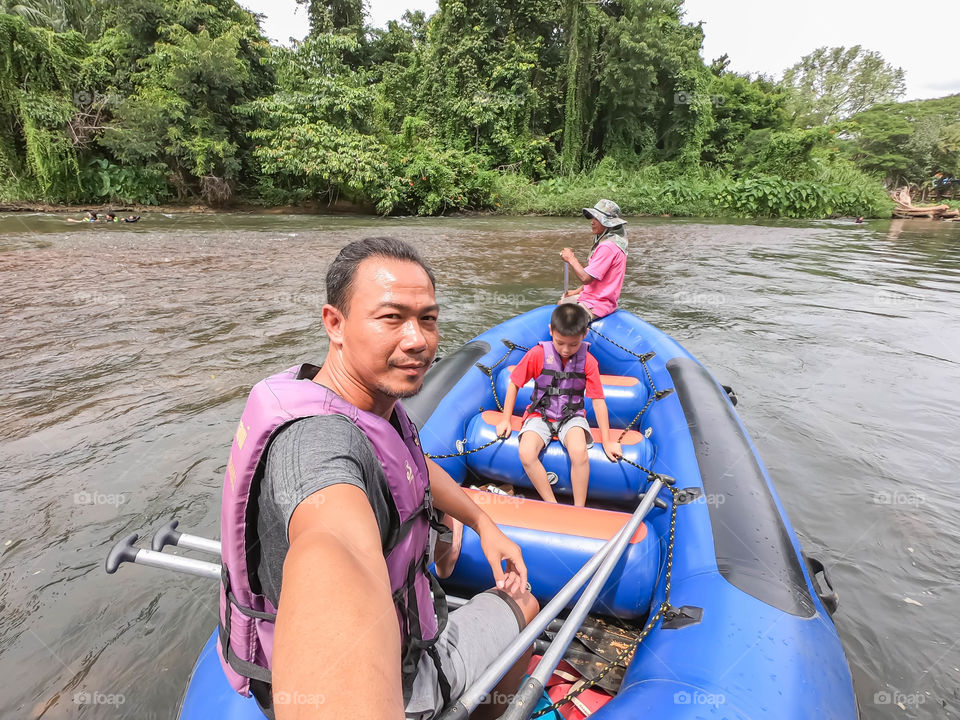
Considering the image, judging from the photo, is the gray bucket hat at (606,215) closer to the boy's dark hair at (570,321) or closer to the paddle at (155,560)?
the boy's dark hair at (570,321)

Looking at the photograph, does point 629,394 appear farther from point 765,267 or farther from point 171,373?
point 765,267

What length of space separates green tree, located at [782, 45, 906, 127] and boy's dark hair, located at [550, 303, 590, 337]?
41865 millimetres

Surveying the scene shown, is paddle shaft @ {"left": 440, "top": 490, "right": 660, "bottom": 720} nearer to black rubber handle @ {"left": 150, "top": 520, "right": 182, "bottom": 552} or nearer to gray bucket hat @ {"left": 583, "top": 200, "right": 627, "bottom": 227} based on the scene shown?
black rubber handle @ {"left": 150, "top": 520, "right": 182, "bottom": 552}

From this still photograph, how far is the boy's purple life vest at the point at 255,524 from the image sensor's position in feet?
2.92

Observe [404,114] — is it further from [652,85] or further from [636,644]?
[636,644]

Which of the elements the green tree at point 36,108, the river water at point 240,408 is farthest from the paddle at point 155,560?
the green tree at point 36,108

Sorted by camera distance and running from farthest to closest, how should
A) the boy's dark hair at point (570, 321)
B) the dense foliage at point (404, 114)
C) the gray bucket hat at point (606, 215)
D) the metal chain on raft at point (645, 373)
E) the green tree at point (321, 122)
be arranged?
the green tree at point (321, 122) < the dense foliage at point (404, 114) < the gray bucket hat at point (606, 215) < the metal chain on raft at point (645, 373) < the boy's dark hair at point (570, 321)

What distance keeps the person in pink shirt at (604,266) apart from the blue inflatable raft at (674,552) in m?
1.04

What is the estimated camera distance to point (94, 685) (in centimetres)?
191

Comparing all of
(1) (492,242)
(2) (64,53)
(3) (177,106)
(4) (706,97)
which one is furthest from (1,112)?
(4) (706,97)

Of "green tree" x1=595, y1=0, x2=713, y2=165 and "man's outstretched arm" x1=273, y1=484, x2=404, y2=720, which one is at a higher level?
"green tree" x1=595, y1=0, x2=713, y2=165

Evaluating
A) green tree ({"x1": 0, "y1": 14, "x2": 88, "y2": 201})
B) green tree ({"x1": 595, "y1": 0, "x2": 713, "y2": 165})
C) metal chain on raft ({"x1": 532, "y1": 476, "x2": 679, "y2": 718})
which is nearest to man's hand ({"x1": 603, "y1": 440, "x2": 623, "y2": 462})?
metal chain on raft ({"x1": 532, "y1": 476, "x2": 679, "y2": 718})

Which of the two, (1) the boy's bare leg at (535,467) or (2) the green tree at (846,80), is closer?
(1) the boy's bare leg at (535,467)

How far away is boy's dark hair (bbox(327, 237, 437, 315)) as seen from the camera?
107 cm
